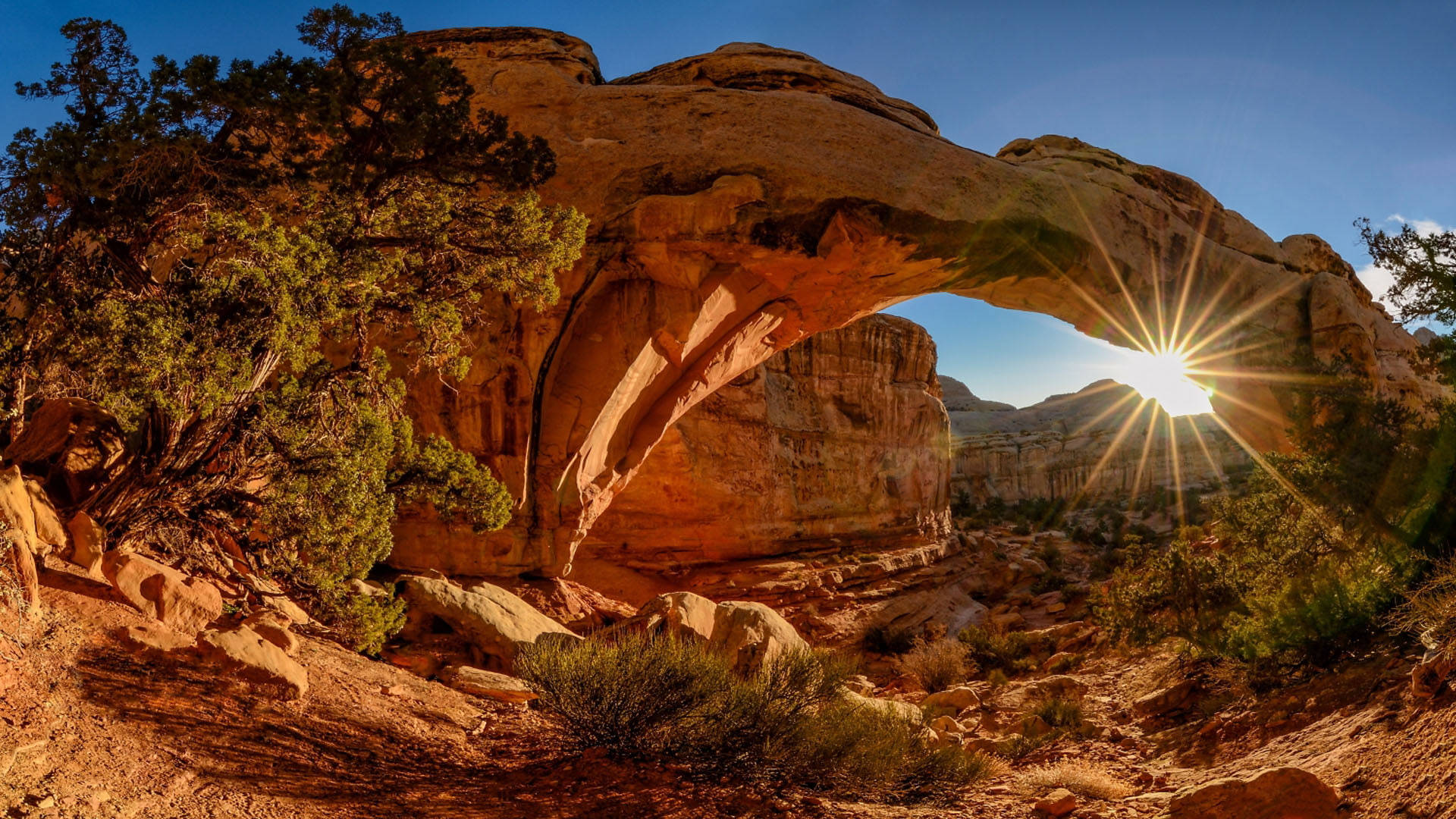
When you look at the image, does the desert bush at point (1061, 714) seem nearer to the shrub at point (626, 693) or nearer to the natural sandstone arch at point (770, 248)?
the natural sandstone arch at point (770, 248)

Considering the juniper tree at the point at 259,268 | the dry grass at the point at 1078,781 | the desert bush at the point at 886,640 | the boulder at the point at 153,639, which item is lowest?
the desert bush at the point at 886,640

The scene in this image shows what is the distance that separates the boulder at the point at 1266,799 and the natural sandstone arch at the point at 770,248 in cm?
833

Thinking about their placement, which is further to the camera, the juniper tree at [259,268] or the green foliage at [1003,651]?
the green foliage at [1003,651]

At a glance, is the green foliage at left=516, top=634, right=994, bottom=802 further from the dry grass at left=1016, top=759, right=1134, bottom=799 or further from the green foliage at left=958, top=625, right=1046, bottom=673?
the green foliage at left=958, top=625, right=1046, bottom=673

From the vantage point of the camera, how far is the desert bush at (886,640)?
19.6 meters

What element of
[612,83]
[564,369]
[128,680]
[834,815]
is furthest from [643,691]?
[612,83]

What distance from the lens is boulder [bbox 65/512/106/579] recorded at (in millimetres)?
6230

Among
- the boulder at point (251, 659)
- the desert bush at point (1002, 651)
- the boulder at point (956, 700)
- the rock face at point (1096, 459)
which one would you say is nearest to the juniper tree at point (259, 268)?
the boulder at point (251, 659)

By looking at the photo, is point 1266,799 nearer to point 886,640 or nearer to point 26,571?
point 26,571

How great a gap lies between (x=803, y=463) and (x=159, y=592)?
56.2 ft

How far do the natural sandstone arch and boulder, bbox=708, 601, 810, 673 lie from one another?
3260 mm

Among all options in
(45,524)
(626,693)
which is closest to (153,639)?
(45,524)

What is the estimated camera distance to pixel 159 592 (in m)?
6.29

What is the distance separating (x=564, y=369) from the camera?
1312 centimetres
